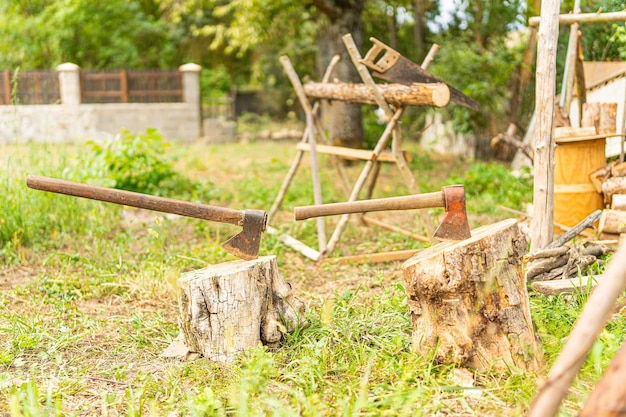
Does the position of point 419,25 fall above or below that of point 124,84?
above

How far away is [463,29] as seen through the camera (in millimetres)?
14539

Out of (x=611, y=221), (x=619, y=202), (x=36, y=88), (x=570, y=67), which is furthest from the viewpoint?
(x=36, y=88)

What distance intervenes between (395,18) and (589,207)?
32.1 ft

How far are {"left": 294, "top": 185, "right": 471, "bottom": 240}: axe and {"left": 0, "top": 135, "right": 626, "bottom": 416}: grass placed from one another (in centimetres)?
57

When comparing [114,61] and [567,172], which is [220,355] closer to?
[567,172]

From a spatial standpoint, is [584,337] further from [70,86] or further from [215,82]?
[215,82]

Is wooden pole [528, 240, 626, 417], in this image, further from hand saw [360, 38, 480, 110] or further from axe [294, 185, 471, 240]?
hand saw [360, 38, 480, 110]

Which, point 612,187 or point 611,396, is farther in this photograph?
point 612,187

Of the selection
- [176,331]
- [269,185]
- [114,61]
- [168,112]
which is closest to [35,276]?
[176,331]

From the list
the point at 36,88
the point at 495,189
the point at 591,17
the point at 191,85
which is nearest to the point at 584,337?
the point at 591,17

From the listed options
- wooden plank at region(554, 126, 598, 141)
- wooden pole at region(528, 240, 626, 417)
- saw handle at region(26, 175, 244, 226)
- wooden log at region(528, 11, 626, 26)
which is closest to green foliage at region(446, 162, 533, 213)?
wooden plank at region(554, 126, 598, 141)

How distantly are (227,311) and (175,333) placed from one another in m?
0.63

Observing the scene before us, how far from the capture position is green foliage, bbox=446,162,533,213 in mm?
6844

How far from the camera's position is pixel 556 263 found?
3.98 meters
